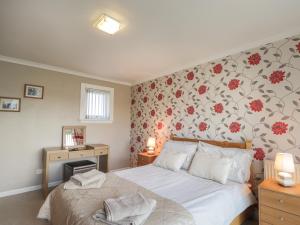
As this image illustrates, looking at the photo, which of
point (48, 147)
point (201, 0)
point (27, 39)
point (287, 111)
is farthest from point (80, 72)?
point (287, 111)

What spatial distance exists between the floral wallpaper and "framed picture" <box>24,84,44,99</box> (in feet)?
7.70

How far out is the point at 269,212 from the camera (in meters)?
1.76

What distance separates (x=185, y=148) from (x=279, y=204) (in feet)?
4.49

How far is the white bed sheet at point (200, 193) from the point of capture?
1550 mm

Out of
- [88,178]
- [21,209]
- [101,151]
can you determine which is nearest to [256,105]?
[88,178]

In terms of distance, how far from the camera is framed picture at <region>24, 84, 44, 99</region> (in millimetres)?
3213

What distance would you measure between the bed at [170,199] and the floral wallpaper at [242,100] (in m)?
0.32

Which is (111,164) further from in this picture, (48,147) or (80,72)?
(80,72)

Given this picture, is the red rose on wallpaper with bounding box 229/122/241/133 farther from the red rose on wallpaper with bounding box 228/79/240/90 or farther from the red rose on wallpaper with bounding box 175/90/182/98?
the red rose on wallpaper with bounding box 175/90/182/98

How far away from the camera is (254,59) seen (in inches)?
96.8

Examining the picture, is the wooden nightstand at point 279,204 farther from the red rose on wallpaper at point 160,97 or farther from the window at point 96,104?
the window at point 96,104

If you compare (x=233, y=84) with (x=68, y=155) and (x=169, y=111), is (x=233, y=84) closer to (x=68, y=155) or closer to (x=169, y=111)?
(x=169, y=111)

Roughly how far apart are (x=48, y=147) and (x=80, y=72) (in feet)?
5.54

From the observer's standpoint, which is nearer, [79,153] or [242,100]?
[242,100]
